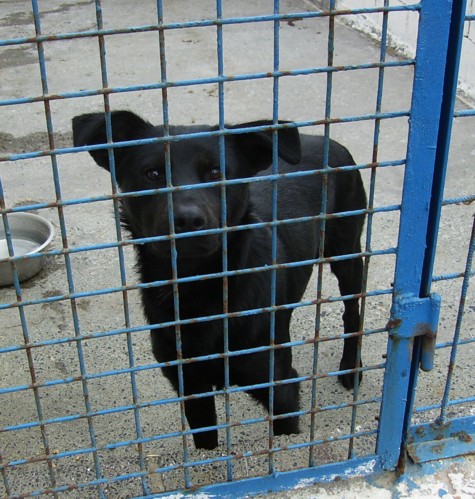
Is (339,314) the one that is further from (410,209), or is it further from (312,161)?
(410,209)

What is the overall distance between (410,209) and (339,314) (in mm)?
1844

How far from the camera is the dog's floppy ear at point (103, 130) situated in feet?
6.31

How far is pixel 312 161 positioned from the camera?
3.05 m

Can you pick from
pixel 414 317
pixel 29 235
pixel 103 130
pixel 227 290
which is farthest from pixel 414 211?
pixel 29 235

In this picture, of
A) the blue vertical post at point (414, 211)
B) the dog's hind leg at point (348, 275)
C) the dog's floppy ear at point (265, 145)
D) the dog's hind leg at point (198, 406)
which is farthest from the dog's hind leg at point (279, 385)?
the dog's floppy ear at point (265, 145)

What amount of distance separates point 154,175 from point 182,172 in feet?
0.37

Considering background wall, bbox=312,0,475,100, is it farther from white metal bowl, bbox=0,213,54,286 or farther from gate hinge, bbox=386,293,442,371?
gate hinge, bbox=386,293,442,371

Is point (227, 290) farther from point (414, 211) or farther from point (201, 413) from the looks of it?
point (201, 413)

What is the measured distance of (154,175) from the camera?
2336 millimetres

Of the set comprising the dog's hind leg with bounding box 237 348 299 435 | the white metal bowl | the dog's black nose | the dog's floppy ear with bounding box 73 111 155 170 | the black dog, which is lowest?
the white metal bowl

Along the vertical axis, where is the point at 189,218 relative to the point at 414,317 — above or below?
above

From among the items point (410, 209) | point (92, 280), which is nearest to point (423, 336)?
point (410, 209)

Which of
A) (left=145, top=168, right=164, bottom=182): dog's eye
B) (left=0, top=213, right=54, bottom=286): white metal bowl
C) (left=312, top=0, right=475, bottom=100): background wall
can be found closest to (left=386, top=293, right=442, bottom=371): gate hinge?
(left=145, top=168, right=164, bottom=182): dog's eye

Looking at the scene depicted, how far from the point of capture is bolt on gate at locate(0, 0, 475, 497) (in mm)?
1696
